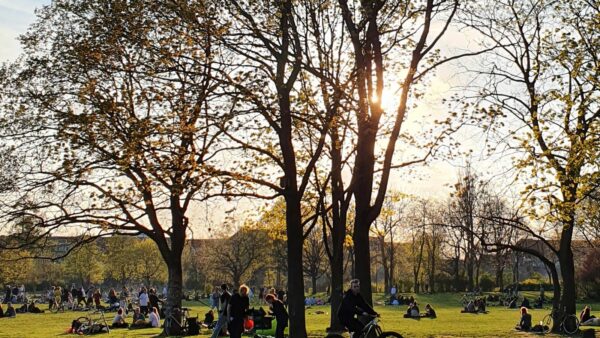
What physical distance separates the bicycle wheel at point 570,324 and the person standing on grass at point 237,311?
Result: 14371 mm

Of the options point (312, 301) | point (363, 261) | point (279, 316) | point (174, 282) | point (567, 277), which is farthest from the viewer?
point (312, 301)

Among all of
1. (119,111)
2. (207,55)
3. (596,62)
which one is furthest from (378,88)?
(119,111)

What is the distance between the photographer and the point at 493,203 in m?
66.4

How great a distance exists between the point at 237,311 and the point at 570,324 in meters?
14.8

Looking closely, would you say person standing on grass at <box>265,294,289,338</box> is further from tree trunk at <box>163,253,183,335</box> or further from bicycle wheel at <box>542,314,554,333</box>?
bicycle wheel at <box>542,314,554,333</box>

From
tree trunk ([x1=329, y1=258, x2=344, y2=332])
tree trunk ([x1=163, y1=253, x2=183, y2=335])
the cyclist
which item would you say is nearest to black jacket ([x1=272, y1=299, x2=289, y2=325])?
tree trunk ([x1=329, y1=258, x2=344, y2=332])

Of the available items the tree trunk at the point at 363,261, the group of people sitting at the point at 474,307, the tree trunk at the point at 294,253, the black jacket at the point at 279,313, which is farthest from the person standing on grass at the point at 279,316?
the group of people sitting at the point at 474,307

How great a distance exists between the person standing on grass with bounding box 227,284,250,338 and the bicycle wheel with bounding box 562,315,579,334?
1437cm

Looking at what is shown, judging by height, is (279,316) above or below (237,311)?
below

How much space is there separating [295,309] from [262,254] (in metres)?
62.3

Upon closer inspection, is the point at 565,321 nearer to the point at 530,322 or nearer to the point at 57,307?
the point at 530,322

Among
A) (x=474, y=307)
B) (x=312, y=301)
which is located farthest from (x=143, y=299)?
(x=474, y=307)

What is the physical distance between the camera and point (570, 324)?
1053 inches

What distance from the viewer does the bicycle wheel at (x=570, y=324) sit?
2669 centimetres
